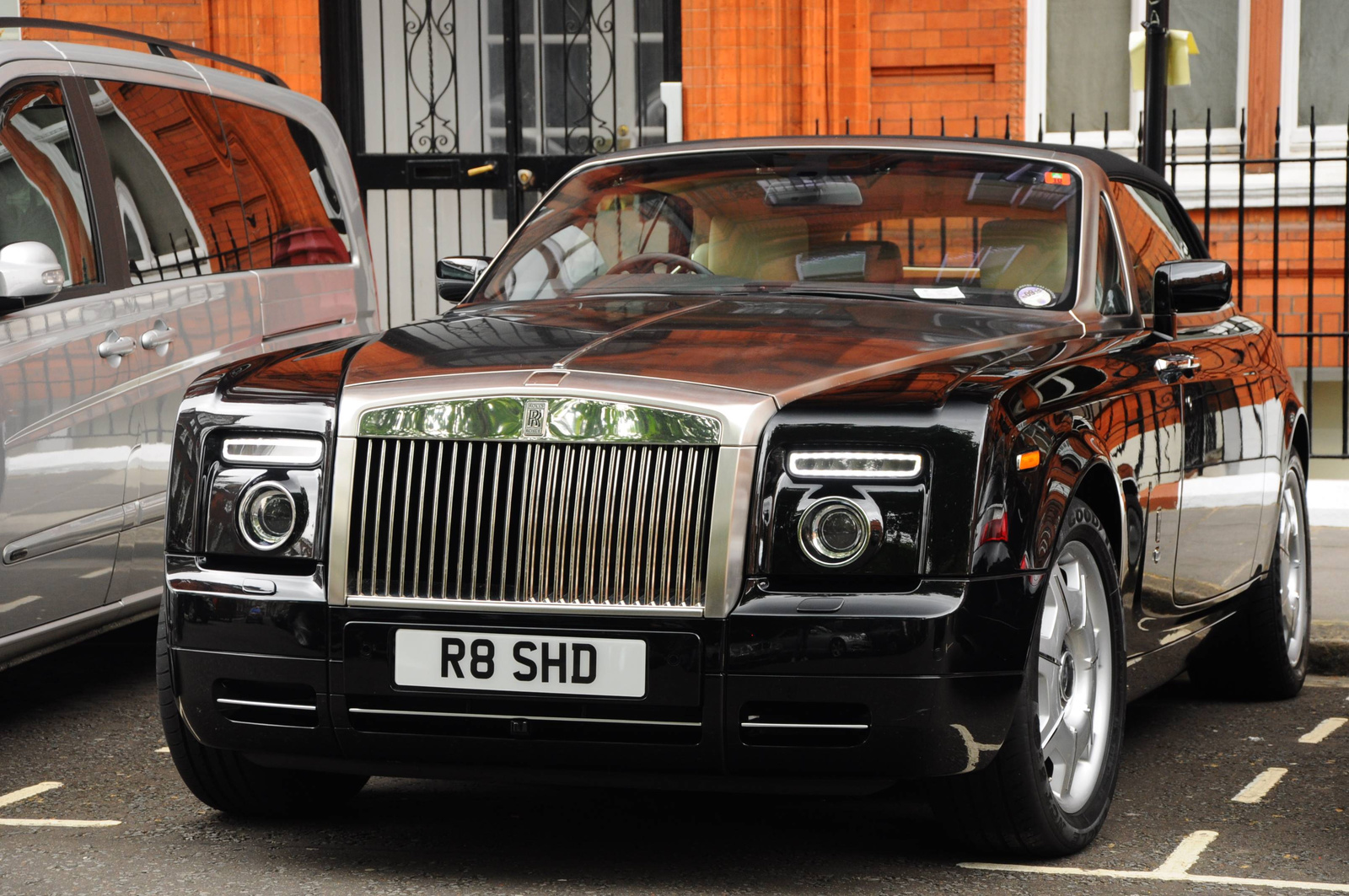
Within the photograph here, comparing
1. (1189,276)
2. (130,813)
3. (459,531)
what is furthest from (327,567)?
(1189,276)

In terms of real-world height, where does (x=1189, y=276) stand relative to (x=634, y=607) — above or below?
above

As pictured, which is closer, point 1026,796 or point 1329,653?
point 1026,796

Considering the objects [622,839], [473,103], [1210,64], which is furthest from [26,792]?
[1210,64]

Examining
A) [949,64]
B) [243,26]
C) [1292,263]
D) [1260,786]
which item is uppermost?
[243,26]

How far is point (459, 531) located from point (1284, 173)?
31.6ft

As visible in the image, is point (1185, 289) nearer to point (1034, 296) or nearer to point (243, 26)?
point (1034, 296)

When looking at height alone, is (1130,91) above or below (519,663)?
above

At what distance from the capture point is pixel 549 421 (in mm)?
3750

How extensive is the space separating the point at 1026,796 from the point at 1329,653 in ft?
10.4

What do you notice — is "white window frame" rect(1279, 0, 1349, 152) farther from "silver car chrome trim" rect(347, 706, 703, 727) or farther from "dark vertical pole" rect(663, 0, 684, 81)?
"silver car chrome trim" rect(347, 706, 703, 727)

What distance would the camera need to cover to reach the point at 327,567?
3807mm

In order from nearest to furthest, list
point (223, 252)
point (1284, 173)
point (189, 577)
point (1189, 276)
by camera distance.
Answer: point (189, 577), point (1189, 276), point (223, 252), point (1284, 173)

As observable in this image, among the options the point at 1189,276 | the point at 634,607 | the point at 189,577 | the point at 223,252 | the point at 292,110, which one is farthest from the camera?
the point at 292,110

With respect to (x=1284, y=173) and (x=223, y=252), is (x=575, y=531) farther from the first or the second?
(x=1284, y=173)
